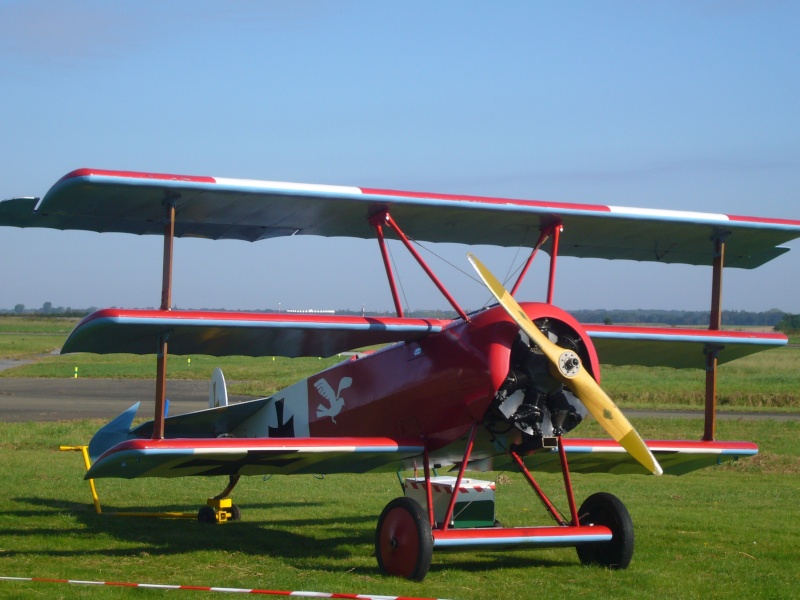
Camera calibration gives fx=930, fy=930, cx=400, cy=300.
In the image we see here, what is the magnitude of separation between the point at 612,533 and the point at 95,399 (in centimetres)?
2650

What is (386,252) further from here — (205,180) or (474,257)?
(205,180)

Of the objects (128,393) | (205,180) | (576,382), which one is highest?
(205,180)

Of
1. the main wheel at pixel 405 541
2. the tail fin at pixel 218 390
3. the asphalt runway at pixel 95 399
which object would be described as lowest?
the asphalt runway at pixel 95 399

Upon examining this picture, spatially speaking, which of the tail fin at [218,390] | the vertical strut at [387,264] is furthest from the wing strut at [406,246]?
the tail fin at [218,390]

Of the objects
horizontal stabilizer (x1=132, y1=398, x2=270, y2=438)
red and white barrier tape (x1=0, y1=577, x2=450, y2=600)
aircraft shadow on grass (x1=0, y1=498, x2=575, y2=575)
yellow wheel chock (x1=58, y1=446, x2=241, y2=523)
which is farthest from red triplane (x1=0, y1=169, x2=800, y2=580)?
yellow wheel chock (x1=58, y1=446, x2=241, y2=523)

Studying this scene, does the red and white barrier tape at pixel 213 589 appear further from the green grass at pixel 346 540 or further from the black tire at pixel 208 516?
the black tire at pixel 208 516

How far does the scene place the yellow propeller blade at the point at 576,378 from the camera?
809 centimetres

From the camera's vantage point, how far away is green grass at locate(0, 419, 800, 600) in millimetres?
7902

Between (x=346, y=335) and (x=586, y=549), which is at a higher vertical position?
(x=346, y=335)

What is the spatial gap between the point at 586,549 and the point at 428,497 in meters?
1.79

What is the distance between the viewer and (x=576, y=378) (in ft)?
26.7

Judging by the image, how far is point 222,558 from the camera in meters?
9.08

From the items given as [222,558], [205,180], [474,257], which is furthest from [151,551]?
[474,257]

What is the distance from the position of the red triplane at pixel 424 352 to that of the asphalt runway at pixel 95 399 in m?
16.3
